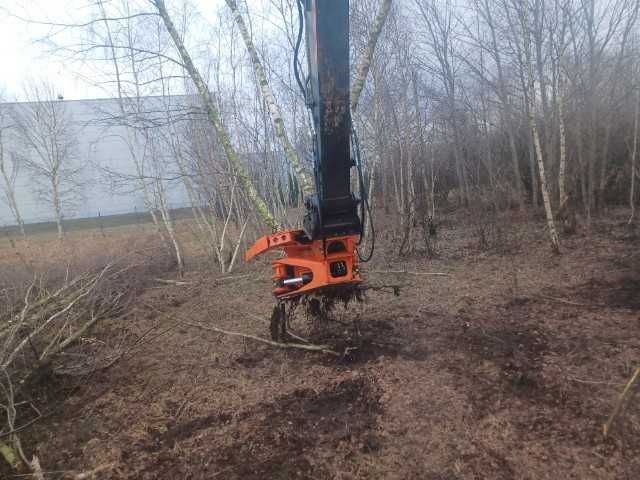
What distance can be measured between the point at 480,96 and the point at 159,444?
13432 millimetres

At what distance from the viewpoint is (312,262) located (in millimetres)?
4273

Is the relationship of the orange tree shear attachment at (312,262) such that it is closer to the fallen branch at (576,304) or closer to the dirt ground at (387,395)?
the dirt ground at (387,395)

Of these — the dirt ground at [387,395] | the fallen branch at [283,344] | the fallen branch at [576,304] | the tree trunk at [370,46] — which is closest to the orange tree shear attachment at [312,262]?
the fallen branch at [283,344]

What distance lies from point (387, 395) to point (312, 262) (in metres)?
1.48

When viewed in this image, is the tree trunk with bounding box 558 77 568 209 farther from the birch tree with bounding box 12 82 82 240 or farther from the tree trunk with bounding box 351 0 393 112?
the birch tree with bounding box 12 82 82 240

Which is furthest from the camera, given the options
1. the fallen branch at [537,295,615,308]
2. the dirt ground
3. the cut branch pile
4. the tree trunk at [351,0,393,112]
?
the fallen branch at [537,295,615,308]

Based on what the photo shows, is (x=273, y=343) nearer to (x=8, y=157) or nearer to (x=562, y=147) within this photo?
(x=562, y=147)

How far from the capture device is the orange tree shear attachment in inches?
166

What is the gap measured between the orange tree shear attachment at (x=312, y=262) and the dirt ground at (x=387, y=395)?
94cm

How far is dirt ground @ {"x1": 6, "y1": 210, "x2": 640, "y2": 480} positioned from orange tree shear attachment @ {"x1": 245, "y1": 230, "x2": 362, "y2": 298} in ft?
3.08

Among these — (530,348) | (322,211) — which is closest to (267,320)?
(322,211)

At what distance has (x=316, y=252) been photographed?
4324 millimetres

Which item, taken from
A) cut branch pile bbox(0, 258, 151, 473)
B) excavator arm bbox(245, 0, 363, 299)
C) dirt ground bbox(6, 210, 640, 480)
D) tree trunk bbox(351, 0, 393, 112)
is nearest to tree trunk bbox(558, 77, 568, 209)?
dirt ground bbox(6, 210, 640, 480)

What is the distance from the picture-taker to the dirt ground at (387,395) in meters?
2.93
